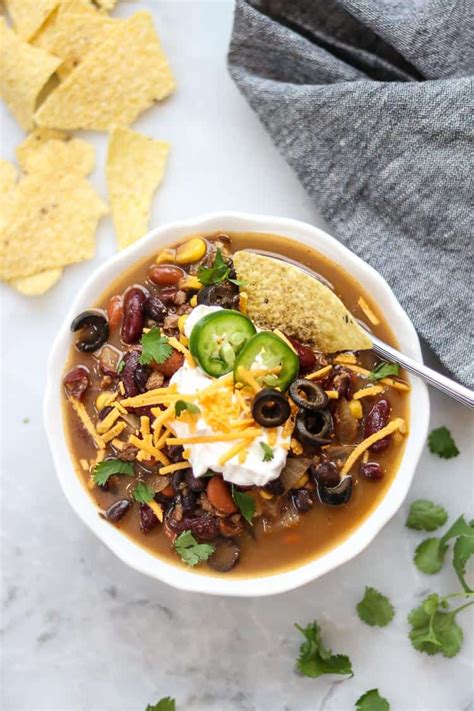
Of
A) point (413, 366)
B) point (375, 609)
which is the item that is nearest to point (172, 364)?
point (413, 366)

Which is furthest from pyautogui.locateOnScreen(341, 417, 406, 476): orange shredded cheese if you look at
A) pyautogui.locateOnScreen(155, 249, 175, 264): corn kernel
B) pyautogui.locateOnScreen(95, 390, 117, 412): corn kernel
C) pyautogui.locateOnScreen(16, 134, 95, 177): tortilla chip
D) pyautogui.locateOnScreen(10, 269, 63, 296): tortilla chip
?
pyautogui.locateOnScreen(16, 134, 95, 177): tortilla chip

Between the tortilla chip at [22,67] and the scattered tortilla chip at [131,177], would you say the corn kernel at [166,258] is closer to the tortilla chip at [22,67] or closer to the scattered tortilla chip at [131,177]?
the scattered tortilla chip at [131,177]

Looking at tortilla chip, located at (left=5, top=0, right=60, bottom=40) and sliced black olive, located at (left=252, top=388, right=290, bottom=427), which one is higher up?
tortilla chip, located at (left=5, top=0, right=60, bottom=40)

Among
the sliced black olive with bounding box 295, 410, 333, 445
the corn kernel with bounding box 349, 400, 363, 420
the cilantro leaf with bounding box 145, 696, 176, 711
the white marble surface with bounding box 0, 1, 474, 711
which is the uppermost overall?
the corn kernel with bounding box 349, 400, 363, 420

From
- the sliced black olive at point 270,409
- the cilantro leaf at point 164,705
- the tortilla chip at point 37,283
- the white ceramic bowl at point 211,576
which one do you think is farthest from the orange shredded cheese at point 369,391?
the cilantro leaf at point 164,705

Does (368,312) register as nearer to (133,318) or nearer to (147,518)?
(133,318)

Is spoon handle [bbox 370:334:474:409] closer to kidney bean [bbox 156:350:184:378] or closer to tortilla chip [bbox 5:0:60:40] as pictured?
kidney bean [bbox 156:350:184:378]

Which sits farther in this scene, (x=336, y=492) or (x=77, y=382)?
(x=77, y=382)
